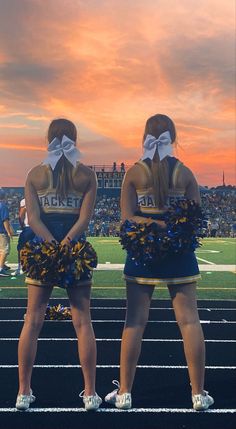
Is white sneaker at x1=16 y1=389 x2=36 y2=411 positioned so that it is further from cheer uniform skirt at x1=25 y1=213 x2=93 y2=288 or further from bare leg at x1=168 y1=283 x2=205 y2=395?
bare leg at x1=168 y1=283 x2=205 y2=395

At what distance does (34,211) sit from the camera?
3287 millimetres

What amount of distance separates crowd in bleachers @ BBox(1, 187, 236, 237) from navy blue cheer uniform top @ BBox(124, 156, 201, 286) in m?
33.0

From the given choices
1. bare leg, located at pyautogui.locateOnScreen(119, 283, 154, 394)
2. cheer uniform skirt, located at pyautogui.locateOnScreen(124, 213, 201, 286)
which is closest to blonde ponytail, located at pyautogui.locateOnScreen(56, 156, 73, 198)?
cheer uniform skirt, located at pyautogui.locateOnScreen(124, 213, 201, 286)

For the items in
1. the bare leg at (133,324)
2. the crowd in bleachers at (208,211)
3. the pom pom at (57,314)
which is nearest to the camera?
the bare leg at (133,324)

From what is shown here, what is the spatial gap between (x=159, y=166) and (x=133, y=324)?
1.03 m

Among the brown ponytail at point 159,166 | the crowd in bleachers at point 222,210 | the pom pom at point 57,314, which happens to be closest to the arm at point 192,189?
the brown ponytail at point 159,166

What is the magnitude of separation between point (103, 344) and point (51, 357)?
0.70 meters

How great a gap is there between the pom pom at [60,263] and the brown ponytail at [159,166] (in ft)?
1.87

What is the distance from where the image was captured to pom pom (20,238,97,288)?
319 cm

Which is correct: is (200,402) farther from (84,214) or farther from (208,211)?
A: (208,211)

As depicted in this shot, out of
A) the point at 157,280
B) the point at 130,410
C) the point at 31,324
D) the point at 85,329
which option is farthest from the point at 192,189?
the point at 130,410

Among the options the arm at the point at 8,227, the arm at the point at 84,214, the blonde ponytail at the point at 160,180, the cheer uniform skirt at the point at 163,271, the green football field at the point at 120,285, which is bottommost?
the green football field at the point at 120,285

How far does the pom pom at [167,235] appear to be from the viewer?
3.23 m

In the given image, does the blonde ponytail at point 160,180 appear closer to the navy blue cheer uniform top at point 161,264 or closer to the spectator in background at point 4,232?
the navy blue cheer uniform top at point 161,264
